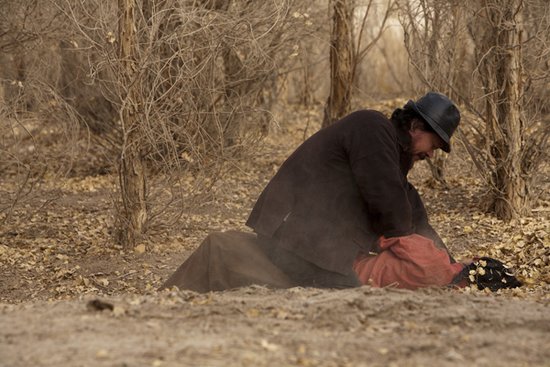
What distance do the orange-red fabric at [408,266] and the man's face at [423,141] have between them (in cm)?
51

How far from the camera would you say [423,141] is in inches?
216

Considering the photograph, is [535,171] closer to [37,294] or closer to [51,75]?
[37,294]

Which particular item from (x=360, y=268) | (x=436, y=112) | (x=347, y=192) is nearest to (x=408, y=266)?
(x=360, y=268)

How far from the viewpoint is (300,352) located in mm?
3746

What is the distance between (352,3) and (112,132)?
3275 mm

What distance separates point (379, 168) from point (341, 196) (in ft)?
1.12

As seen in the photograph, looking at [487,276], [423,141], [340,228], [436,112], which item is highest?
[436,112]

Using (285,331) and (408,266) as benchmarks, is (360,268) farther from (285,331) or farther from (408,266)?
(285,331)

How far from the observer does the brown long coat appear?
5.25 meters

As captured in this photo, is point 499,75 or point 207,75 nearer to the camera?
point 207,75

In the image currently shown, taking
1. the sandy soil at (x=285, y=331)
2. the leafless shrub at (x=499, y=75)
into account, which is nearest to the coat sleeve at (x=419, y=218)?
the sandy soil at (x=285, y=331)

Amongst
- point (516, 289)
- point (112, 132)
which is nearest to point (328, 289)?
point (516, 289)

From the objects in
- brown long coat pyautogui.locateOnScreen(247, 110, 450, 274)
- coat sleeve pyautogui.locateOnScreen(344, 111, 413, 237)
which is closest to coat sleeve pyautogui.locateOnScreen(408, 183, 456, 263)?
brown long coat pyautogui.locateOnScreen(247, 110, 450, 274)

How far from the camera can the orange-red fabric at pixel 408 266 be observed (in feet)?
17.7
